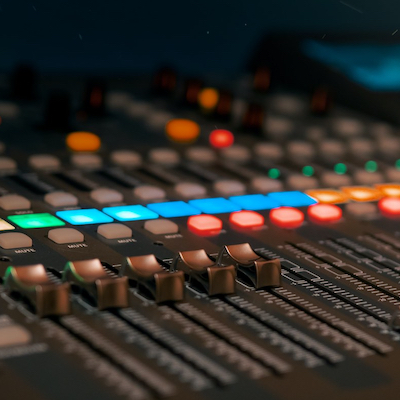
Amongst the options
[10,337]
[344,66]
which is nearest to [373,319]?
[10,337]

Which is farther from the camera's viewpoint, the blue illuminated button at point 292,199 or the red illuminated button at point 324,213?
the blue illuminated button at point 292,199

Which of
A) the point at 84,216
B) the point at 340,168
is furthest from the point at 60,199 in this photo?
the point at 340,168

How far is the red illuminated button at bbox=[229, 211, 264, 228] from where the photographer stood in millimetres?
1854

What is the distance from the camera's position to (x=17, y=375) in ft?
3.59

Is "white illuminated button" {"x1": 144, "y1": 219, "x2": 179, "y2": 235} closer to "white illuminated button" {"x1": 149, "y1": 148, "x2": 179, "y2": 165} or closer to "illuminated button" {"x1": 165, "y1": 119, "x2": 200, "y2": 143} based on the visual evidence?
"white illuminated button" {"x1": 149, "y1": 148, "x2": 179, "y2": 165}

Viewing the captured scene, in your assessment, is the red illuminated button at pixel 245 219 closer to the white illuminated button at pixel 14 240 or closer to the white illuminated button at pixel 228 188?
the white illuminated button at pixel 228 188

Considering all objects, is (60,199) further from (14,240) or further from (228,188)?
(228,188)

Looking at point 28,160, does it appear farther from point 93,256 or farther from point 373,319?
point 373,319

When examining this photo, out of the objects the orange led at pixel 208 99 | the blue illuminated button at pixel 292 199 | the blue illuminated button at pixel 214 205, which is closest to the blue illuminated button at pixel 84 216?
the blue illuminated button at pixel 214 205

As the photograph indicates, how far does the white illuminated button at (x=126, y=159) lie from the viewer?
2211 millimetres

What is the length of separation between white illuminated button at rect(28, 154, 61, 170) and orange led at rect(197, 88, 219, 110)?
0.81 metres

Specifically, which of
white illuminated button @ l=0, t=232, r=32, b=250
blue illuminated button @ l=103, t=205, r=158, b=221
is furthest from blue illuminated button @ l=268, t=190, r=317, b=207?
white illuminated button @ l=0, t=232, r=32, b=250

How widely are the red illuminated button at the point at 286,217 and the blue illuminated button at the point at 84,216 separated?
0.38m

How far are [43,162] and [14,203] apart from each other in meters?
0.35
